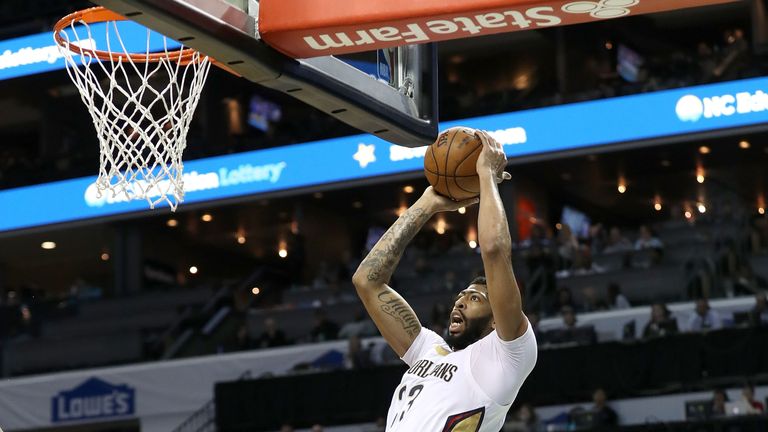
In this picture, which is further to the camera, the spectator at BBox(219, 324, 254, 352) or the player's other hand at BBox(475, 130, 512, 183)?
the spectator at BBox(219, 324, 254, 352)

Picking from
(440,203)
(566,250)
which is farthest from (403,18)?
(566,250)

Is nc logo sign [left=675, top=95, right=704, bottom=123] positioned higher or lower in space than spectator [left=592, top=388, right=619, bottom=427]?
higher

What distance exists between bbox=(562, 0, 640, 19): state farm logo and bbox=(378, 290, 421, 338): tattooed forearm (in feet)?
4.35

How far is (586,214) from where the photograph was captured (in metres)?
24.5

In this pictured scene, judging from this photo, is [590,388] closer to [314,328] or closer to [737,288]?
[737,288]

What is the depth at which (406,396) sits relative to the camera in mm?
4562

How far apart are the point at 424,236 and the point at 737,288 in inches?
304

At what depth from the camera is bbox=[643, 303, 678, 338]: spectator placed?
14391 mm

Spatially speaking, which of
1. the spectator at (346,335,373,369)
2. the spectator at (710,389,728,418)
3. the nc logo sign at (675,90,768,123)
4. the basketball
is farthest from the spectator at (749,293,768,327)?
the basketball

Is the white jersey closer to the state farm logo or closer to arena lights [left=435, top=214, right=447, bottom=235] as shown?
the state farm logo

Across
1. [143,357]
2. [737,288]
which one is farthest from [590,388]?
[143,357]

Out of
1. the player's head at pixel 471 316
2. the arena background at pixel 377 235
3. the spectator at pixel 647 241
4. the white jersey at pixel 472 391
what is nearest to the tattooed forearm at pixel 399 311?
the player's head at pixel 471 316

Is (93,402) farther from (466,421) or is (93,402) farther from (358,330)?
(466,421)

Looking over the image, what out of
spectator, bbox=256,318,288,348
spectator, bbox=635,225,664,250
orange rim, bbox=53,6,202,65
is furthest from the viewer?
spectator, bbox=256,318,288,348
